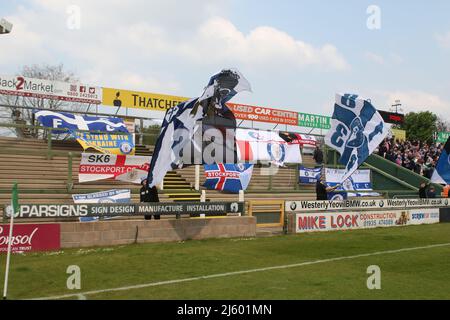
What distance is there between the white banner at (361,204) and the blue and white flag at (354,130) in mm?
1903

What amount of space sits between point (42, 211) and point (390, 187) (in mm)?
24743

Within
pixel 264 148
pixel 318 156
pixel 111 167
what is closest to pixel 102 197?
pixel 111 167

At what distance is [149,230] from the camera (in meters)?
14.0

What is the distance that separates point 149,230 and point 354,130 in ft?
24.8

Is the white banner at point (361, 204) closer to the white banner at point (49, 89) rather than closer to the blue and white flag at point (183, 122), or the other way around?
the blue and white flag at point (183, 122)

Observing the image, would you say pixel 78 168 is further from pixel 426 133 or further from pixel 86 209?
pixel 426 133

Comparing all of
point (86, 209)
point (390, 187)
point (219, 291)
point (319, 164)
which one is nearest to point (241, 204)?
point (86, 209)

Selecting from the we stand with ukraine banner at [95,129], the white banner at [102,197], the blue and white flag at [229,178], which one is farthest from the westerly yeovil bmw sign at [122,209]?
the we stand with ukraine banner at [95,129]

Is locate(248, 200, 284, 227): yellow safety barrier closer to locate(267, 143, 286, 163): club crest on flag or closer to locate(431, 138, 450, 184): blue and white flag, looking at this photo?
locate(431, 138, 450, 184): blue and white flag

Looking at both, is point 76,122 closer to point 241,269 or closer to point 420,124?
point 241,269

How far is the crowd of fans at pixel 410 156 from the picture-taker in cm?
3325

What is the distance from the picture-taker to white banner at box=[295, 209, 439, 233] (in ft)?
56.7

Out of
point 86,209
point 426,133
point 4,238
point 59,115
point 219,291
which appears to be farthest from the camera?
point 426,133

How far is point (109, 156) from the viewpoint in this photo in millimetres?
20781
